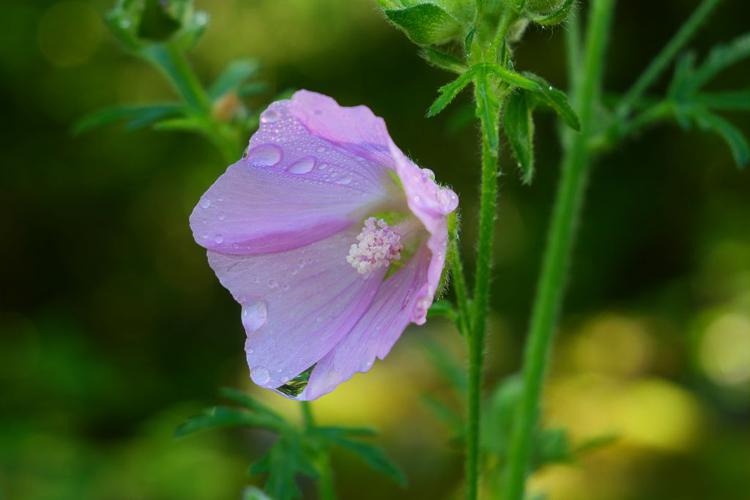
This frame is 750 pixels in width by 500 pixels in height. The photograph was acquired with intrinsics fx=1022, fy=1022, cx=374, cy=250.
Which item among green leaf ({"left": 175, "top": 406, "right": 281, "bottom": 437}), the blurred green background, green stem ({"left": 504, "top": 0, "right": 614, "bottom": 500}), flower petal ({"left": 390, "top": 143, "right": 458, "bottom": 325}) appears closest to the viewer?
flower petal ({"left": 390, "top": 143, "right": 458, "bottom": 325})

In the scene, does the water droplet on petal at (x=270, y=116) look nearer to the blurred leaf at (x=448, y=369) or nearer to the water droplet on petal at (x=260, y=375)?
the water droplet on petal at (x=260, y=375)

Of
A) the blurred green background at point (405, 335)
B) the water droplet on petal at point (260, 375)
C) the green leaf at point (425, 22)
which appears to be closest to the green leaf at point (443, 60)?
the green leaf at point (425, 22)

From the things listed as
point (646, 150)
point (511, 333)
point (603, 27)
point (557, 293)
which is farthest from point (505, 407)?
point (646, 150)

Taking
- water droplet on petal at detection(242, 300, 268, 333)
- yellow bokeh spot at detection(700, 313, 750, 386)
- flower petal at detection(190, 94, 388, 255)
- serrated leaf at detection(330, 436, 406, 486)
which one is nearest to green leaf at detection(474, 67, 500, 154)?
flower petal at detection(190, 94, 388, 255)

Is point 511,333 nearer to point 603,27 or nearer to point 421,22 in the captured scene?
point 603,27

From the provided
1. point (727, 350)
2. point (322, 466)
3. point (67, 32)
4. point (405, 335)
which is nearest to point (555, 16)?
point (322, 466)

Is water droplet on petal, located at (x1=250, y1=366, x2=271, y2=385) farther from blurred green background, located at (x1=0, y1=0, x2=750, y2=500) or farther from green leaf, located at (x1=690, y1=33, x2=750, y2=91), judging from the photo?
blurred green background, located at (x1=0, y1=0, x2=750, y2=500)
